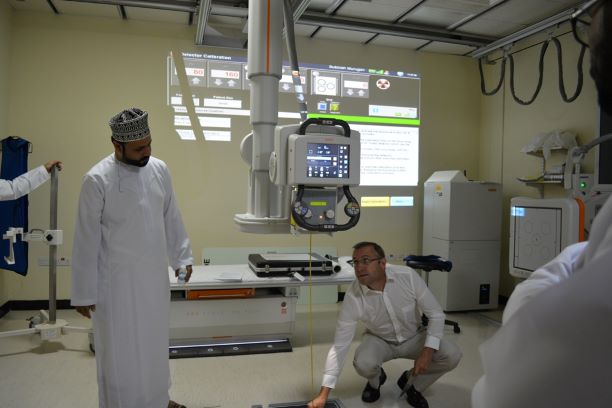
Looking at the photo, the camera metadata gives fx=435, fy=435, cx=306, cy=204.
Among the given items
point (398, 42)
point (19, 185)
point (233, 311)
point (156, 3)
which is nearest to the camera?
point (19, 185)

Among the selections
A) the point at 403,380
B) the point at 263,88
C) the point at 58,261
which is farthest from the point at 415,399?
the point at 58,261

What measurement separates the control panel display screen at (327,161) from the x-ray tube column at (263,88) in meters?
0.23

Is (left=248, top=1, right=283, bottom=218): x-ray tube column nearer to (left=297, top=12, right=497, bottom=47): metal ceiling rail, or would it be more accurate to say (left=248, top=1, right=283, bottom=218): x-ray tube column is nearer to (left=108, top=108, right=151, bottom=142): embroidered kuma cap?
(left=108, top=108, right=151, bottom=142): embroidered kuma cap

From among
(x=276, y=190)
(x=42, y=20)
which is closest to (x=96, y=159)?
(x=42, y=20)

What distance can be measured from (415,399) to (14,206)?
3.54 meters

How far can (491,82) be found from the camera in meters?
5.34

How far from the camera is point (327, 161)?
73.6 inches

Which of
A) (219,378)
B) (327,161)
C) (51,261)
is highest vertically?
(327,161)

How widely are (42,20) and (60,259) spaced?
2.37 meters

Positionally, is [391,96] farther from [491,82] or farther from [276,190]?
[276,190]

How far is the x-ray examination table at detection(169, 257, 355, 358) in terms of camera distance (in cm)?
328

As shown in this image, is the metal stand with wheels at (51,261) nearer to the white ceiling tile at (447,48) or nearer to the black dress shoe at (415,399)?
the black dress shoe at (415,399)

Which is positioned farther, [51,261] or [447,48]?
[447,48]

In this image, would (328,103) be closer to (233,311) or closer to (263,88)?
(233,311)
